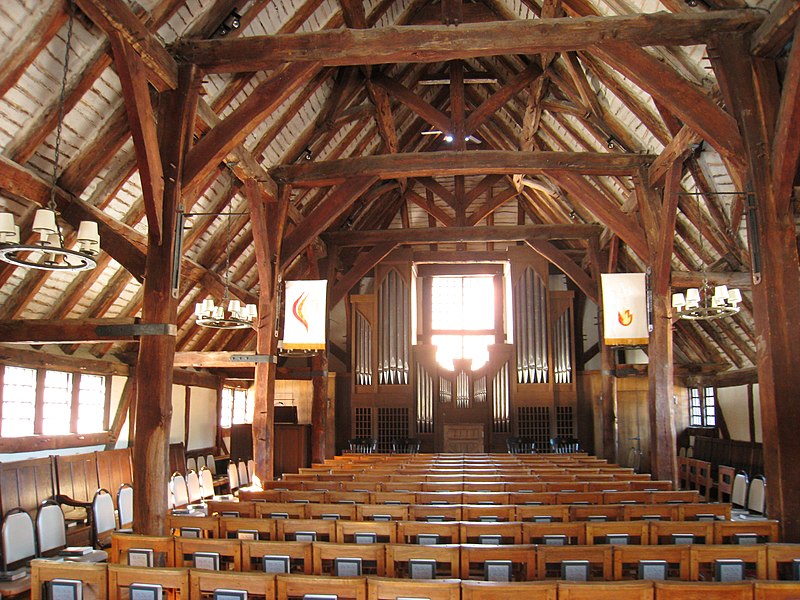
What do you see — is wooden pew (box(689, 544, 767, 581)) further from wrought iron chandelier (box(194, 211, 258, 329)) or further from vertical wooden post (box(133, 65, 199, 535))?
wrought iron chandelier (box(194, 211, 258, 329))

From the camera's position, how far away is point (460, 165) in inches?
417

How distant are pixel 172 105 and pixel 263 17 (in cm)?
177

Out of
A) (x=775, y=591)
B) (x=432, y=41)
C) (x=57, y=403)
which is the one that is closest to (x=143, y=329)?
(x=432, y=41)

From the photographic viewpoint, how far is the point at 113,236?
6.91m

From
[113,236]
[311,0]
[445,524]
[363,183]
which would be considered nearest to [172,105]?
[113,236]

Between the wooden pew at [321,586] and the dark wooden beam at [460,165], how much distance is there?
25.8ft

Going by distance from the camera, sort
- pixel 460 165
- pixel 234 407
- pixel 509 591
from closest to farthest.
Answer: pixel 509 591
pixel 460 165
pixel 234 407

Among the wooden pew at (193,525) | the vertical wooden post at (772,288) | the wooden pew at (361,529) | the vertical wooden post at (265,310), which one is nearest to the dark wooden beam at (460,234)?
the vertical wooden post at (265,310)

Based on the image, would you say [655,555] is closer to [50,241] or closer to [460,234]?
[50,241]

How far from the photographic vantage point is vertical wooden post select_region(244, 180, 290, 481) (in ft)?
33.0

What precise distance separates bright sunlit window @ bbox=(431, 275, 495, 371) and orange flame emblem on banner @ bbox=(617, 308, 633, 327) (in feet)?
20.4

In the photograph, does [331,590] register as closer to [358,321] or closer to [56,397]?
[56,397]

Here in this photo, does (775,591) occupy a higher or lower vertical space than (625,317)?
lower

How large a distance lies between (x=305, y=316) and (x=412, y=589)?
7241mm
